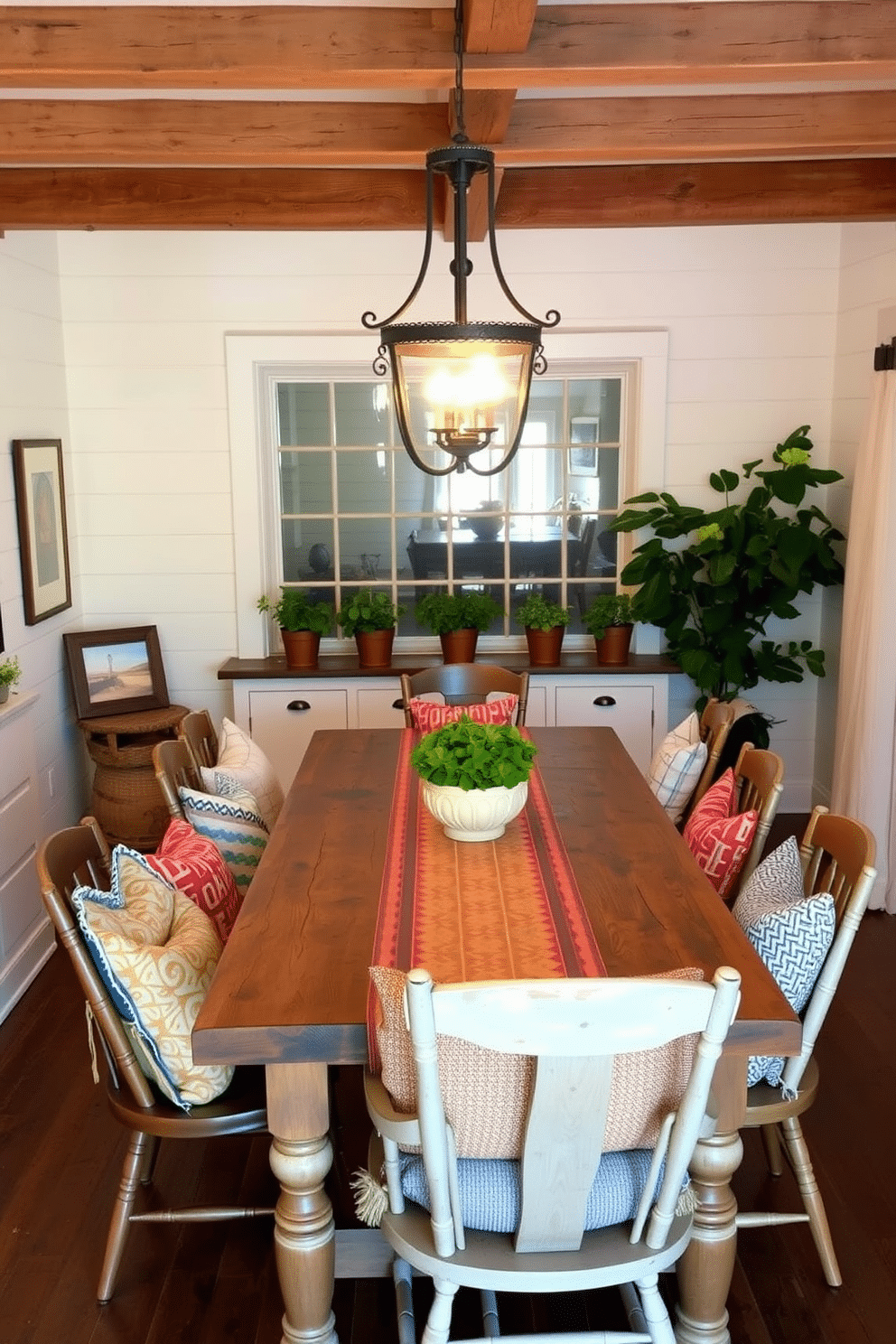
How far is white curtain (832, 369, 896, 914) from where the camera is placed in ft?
15.0

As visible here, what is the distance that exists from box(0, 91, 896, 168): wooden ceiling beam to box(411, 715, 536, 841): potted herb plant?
1749 mm

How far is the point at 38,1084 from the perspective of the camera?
11.6 ft

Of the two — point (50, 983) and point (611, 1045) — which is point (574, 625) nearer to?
point (50, 983)

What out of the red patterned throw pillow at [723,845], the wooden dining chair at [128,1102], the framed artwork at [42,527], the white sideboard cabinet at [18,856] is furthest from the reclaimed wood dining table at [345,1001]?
the framed artwork at [42,527]

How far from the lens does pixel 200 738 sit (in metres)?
4.00

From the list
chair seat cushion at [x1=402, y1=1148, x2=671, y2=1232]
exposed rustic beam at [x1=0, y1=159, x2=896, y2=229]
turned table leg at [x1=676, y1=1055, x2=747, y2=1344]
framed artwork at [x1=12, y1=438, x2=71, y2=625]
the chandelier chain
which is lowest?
turned table leg at [x1=676, y1=1055, x2=747, y2=1344]

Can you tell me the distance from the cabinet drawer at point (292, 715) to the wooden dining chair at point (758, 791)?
2.42 meters

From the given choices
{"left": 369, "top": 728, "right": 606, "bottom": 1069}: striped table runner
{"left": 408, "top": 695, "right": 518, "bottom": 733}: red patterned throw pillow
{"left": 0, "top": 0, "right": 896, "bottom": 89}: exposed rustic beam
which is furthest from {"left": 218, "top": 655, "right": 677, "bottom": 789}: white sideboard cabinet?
{"left": 0, "top": 0, "right": 896, "bottom": 89}: exposed rustic beam

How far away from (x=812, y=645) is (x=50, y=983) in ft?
11.8

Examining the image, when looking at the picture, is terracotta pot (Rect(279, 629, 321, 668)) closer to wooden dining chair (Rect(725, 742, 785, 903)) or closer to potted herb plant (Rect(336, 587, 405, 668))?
potted herb plant (Rect(336, 587, 405, 668))

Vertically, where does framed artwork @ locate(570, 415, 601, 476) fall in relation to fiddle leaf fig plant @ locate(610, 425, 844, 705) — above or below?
above

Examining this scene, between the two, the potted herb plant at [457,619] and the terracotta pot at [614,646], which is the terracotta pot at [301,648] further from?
the terracotta pot at [614,646]

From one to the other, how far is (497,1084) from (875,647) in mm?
3232

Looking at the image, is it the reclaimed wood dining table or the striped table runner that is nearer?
the reclaimed wood dining table
